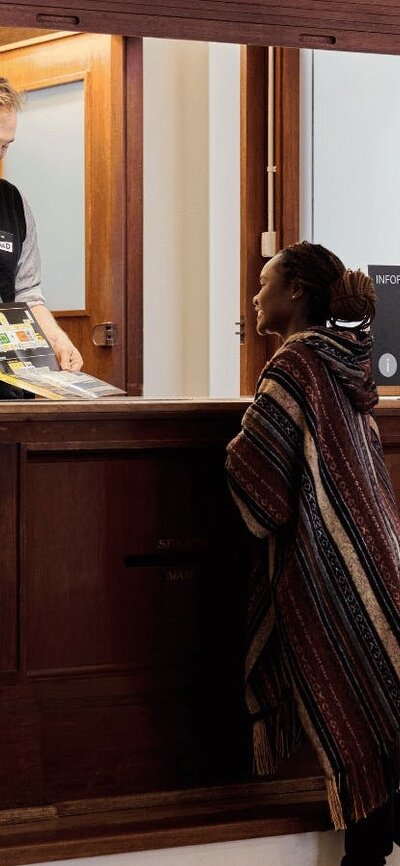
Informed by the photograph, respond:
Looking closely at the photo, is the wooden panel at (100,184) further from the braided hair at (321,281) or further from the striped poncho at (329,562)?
the striped poncho at (329,562)

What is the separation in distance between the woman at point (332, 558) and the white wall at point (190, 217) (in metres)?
2.25

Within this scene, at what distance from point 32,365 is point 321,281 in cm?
60

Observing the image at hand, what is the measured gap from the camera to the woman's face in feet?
7.55

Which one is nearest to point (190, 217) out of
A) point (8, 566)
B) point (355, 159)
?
point (355, 159)

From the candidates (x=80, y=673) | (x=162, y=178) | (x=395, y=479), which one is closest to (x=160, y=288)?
(x=162, y=178)

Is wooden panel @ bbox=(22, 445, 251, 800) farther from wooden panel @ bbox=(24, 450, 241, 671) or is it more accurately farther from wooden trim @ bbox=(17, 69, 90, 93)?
wooden trim @ bbox=(17, 69, 90, 93)

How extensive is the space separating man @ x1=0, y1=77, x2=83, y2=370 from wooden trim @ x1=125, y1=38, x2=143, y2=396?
874 mm

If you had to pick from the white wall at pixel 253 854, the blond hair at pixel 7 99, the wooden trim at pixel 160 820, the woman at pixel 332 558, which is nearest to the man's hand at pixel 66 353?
→ the blond hair at pixel 7 99

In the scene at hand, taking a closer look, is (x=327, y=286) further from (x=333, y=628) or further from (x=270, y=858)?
(x=270, y=858)

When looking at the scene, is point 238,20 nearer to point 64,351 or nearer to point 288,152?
point 64,351

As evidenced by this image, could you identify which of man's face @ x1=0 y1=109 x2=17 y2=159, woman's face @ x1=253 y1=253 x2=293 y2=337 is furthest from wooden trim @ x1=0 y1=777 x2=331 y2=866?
man's face @ x1=0 y1=109 x2=17 y2=159

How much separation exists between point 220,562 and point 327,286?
561 mm

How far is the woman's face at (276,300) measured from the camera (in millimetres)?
2303

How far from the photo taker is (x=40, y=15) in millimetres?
2322
